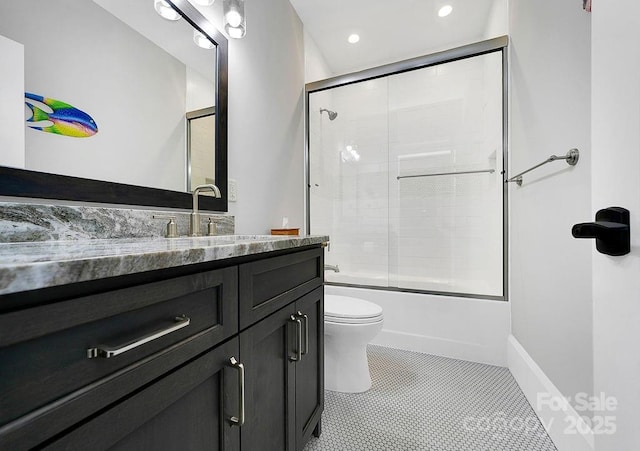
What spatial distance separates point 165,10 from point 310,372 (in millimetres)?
1581

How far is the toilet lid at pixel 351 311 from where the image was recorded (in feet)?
4.84

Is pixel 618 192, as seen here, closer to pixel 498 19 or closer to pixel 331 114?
pixel 498 19

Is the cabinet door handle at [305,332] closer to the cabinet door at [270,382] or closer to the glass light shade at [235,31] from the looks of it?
the cabinet door at [270,382]

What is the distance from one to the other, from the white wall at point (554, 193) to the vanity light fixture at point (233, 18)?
142cm

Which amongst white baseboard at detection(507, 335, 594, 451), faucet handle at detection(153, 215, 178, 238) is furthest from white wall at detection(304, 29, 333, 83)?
white baseboard at detection(507, 335, 594, 451)

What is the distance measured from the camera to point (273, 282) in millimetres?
826

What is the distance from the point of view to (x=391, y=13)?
91.1 inches

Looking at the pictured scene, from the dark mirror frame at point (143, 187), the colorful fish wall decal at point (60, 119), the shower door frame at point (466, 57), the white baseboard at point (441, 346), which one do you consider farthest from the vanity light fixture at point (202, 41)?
the white baseboard at point (441, 346)

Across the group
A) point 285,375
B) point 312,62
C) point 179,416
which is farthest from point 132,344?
point 312,62

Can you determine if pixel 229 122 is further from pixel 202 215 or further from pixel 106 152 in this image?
pixel 106 152

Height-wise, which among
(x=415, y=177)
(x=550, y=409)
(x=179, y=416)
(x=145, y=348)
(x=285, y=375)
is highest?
(x=415, y=177)

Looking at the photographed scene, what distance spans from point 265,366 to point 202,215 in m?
0.80

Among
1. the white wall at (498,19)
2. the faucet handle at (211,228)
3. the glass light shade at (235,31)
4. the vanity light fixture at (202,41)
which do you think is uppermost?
the white wall at (498,19)

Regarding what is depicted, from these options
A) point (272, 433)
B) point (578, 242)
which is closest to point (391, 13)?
point (578, 242)
